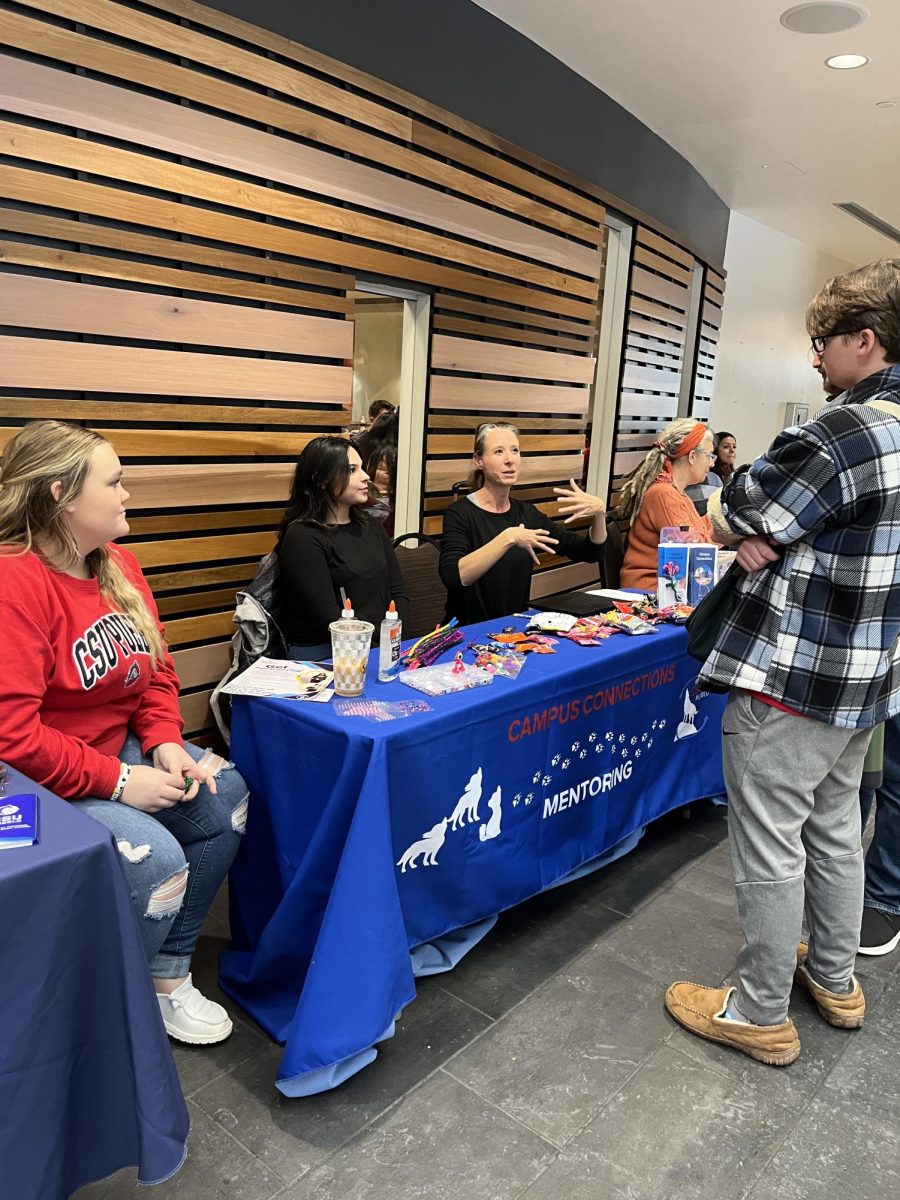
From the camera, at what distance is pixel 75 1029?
1.34 meters

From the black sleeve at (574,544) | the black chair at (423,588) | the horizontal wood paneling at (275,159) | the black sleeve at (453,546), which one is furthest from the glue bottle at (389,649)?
the horizontal wood paneling at (275,159)

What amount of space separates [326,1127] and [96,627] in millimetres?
1183

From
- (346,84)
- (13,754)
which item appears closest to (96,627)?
(13,754)

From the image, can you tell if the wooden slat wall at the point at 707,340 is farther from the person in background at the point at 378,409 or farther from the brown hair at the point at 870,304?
the brown hair at the point at 870,304

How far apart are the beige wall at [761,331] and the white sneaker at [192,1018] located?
8.00m

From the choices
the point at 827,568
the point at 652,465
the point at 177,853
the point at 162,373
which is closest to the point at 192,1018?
the point at 177,853

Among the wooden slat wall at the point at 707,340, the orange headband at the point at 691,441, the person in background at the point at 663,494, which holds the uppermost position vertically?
the wooden slat wall at the point at 707,340

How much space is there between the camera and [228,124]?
2922 mm

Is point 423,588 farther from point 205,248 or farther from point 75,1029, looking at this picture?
point 75,1029

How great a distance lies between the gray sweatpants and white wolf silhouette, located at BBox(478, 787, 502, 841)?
58 cm

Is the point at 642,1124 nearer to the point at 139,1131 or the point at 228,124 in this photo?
the point at 139,1131

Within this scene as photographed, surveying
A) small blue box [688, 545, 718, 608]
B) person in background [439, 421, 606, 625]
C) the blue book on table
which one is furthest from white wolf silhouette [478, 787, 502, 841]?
small blue box [688, 545, 718, 608]

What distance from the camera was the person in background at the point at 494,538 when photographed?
315 centimetres

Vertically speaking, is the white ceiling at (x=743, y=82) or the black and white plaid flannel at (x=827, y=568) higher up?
the white ceiling at (x=743, y=82)
